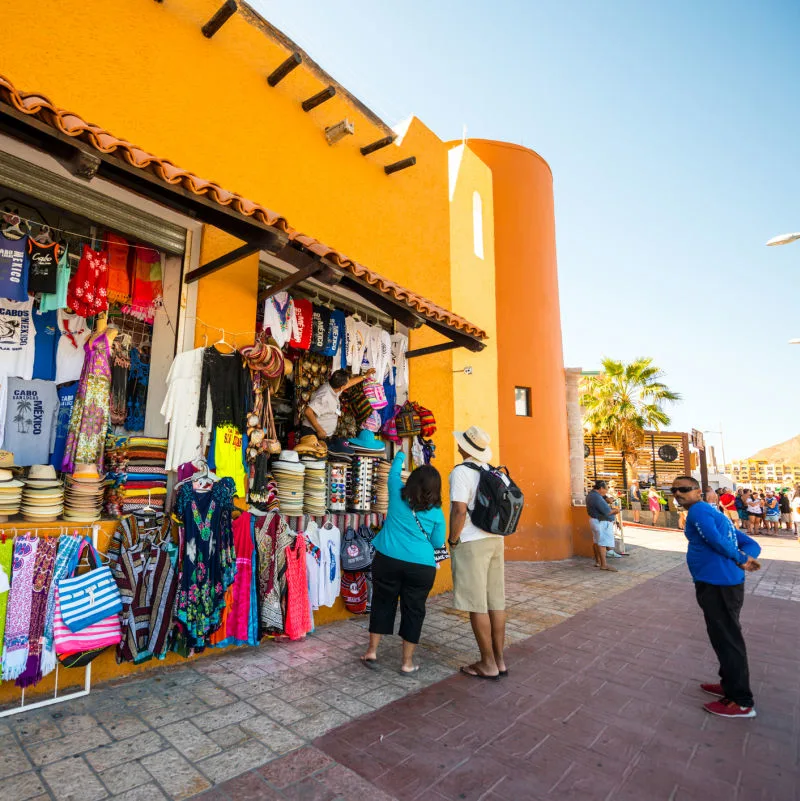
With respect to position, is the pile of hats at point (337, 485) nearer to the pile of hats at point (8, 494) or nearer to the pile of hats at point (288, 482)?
the pile of hats at point (288, 482)

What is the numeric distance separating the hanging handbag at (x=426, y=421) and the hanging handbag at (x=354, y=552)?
1.98m

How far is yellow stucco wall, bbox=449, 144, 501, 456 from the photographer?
9.10 metres

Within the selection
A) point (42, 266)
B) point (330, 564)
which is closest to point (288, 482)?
point (330, 564)

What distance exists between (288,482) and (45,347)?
259 centimetres

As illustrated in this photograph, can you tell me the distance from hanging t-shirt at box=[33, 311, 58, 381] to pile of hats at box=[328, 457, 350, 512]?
2994mm

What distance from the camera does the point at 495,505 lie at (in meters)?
A: 4.24

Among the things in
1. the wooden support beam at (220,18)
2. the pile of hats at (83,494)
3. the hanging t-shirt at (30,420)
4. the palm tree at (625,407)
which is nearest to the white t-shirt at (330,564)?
the pile of hats at (83,494)

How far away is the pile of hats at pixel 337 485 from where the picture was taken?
604cm

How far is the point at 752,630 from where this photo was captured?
20.7 feet

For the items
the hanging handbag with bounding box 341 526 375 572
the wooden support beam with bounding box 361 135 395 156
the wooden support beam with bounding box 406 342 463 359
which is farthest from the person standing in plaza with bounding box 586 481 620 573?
the wooden support beam with bounding box 361 135 395 156

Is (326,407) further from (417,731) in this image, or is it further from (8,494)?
(417,731)

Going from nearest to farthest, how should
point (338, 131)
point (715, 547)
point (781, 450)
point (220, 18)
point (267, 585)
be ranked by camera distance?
point (715, 547), point (267, 585), point (220, 18), point (338, 131), point (781, 450)

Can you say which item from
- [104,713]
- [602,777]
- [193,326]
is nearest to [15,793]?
[104,713]

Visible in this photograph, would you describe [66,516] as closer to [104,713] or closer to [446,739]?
[104,713]
